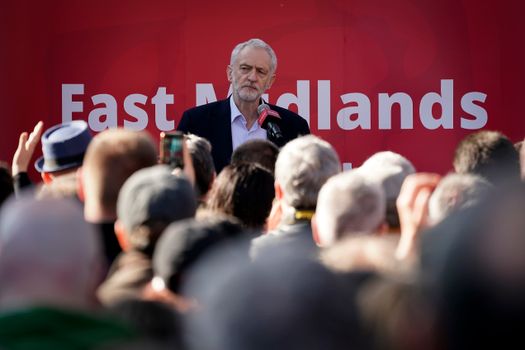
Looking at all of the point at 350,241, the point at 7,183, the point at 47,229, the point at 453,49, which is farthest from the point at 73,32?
the point at 47,229

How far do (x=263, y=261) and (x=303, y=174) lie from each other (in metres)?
1.88

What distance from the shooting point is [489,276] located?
1.53 m

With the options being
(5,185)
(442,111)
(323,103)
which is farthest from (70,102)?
(5,185)

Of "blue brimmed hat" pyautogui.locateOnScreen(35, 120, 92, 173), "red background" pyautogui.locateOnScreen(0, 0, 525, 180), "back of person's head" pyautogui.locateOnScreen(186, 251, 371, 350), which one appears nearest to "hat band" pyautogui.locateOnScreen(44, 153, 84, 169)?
"blue brimmed hat" pyautogui.locateOnScreen(35, 120, 92, 173)

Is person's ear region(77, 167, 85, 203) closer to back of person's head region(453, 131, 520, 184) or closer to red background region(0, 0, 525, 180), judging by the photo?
back of person's head region(453, 131, 520, 184)

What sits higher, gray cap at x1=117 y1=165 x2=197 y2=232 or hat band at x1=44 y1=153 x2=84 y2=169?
hat band at x1=44 y1=153 x2=84 y2=169

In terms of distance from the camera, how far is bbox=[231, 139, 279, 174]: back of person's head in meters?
4.23

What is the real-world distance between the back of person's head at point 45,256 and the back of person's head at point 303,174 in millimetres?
1622

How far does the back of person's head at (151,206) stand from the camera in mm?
2695

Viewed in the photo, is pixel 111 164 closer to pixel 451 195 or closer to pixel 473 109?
pixel 451 195

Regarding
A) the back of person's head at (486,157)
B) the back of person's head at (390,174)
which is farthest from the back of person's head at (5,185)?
the back of person's head at (486,157)

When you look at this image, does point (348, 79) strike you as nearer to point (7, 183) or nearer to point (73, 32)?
point (73, 32)

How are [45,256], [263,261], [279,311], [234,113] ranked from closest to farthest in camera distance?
1. [279,311]
2. [263,261]
3. [45,256]
4. [234,113]

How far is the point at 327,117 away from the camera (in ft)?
22.2
